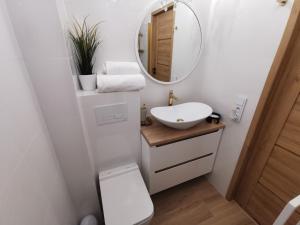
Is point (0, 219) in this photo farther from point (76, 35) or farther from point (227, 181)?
point (227, 181)

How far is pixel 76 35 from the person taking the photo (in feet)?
3.30

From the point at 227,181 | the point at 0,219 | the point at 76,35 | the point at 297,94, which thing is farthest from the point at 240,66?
the point at 0,219

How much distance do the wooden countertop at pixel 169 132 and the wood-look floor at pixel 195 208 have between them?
0.77 m

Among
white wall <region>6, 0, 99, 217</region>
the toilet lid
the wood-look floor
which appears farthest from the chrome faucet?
the wood-look floor

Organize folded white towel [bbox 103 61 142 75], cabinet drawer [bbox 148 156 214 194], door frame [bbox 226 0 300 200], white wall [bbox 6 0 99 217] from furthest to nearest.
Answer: cabinet drawer [bbox 148 156 214 194]
folded white towel [bbox 103 61 142 75]
door frame [bbox 226 0 300 200]
white wall [bbox 6 0 99 217]

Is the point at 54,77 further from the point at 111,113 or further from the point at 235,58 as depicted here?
the point at 235,58

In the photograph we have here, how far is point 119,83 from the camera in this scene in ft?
3.25

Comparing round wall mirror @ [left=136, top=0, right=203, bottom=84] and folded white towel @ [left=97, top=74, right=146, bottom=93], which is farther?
round wall mirror @ [left=136, top=0, right=203, bottom=84]

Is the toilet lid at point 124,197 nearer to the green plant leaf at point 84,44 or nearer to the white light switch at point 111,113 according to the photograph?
the white light switch at point 111,113

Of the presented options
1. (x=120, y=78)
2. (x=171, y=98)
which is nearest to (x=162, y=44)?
(x=171, y=98)

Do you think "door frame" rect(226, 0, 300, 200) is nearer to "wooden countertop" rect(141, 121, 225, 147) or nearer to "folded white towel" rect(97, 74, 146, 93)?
"wooden countertop" rect(141, 121, 225, 147)

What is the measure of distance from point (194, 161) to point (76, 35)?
143 centimetres

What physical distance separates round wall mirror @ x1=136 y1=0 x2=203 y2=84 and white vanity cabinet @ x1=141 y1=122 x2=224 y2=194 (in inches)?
20.7

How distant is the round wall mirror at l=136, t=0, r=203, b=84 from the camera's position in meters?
1.23
